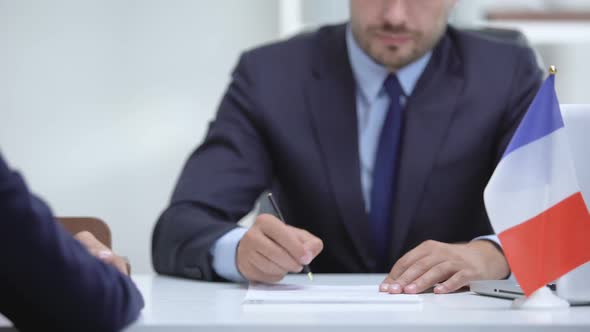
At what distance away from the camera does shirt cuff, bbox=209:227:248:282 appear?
1916 millimetres

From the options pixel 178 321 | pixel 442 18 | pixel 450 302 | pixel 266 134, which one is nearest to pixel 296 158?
pixel 266 134

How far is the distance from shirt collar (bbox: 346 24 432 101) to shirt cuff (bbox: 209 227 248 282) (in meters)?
0.70

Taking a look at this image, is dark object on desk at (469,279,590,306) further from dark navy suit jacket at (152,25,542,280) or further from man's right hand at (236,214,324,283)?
dark navy suit jacket at (152,25,542,280)

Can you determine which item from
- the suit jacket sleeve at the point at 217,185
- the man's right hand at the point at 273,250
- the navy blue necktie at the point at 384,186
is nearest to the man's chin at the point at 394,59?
the navy blue necktie at the point at 384,186

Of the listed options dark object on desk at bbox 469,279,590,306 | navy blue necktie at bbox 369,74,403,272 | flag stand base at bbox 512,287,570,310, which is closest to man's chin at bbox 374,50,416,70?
navy blue necktie at bbox 369,74,403,272

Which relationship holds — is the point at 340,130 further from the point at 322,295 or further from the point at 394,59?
→ the point at 322,295

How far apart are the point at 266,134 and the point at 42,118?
5.96ft

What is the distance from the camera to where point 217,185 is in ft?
7.84

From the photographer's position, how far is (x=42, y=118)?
4.12m

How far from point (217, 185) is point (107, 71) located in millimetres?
1865

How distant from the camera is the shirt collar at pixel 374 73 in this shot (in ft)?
8.47

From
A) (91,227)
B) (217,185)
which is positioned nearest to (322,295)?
(91,227)

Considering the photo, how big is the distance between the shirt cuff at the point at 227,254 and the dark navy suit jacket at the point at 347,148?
0.34m

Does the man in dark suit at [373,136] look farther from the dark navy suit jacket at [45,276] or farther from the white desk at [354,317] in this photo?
the dark navy suit jacket at [45,276]
